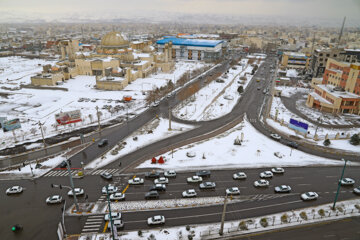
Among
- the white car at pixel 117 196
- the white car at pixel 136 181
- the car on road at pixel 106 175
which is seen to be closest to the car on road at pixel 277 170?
the white car at pixel 136 181

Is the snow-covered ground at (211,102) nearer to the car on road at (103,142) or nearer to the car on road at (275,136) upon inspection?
the car on road at (275,136)

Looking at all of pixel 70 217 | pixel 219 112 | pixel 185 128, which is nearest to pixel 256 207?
pixel 70 217

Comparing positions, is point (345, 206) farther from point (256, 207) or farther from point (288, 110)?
point (288, 110)

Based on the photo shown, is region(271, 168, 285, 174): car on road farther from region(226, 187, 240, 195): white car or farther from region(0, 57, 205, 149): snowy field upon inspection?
region(0, 57, 205, 149): snowy field

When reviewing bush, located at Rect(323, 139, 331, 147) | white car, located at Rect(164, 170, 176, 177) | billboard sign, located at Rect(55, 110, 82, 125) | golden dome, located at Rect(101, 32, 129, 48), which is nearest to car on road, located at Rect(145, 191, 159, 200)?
white car, located at Rect(164, 170, 176, 177)

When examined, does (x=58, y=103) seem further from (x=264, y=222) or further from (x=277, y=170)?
(x=264, y=222)

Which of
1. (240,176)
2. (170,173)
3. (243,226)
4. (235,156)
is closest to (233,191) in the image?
(240,176)
